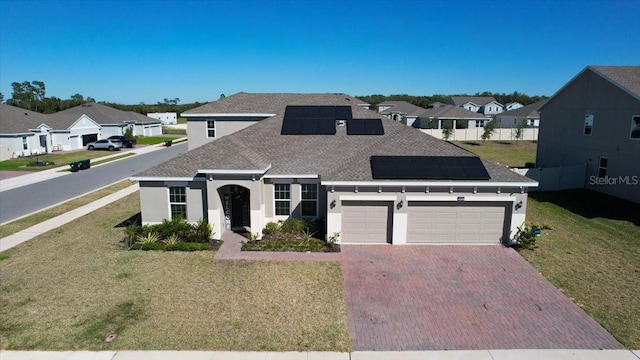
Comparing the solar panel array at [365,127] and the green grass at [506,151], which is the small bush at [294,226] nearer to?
the solar panel array at [365,127]

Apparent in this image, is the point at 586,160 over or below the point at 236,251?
over

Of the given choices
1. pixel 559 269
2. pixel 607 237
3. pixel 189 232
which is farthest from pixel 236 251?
pixel 607 237

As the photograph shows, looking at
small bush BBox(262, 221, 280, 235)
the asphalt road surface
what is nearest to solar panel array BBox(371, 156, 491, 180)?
small bush BBox(262, 221, 280, 235)

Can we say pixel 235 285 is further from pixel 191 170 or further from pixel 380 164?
pixel 380 164

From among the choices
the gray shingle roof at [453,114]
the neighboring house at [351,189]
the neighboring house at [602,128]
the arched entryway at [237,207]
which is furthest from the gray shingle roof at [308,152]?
the gray shingle roof at [453,114]

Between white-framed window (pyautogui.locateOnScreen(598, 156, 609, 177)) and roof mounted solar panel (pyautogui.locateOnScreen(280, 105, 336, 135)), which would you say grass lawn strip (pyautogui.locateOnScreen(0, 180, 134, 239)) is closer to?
roof mounted solar panel (pyautogui.locateOnScreen(280, 105, 336, 135))

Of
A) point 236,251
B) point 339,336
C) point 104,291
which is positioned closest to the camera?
point 339,336
